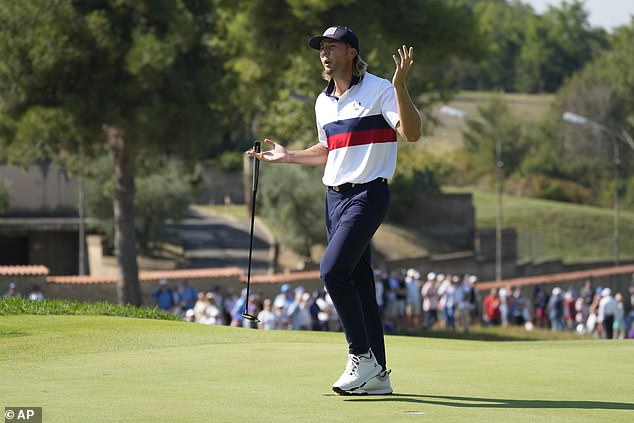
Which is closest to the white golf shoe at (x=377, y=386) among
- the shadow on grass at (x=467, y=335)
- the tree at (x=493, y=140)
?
the shadow on grass at (x=467, y=335)

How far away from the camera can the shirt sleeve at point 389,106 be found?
24.8 feet

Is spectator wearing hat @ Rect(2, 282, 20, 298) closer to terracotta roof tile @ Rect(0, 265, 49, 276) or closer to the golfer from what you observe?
terracotta roof tile @ Rect(0, 265, 49, 276)

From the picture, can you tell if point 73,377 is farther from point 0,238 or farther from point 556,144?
point 556,144

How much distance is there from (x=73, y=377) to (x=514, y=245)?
49.4 meters

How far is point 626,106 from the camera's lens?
89938 millimetres

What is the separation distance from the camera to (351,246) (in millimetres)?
7582

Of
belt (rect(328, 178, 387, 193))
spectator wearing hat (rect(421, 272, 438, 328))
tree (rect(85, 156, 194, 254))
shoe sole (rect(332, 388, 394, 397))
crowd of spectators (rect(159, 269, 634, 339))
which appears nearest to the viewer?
shoe sole (rect(332, 388, 394, 397))

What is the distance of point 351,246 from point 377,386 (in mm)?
844

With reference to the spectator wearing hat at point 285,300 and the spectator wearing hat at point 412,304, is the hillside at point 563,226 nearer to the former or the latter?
the spectator wearing hat at point 412,304

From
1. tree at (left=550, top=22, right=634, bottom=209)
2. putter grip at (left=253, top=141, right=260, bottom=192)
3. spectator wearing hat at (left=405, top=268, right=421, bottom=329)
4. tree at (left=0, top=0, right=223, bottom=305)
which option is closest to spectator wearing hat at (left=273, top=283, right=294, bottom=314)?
tree at (left=0, top=0, right=223, bottom=305)

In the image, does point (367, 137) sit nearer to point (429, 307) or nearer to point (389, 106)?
point (389, 106)

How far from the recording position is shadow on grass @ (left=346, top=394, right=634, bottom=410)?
22.6ft

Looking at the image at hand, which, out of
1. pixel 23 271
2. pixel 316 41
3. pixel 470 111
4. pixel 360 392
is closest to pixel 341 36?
pixel 316 41

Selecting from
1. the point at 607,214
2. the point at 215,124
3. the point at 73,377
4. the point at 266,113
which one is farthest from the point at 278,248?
the point at 73,377
